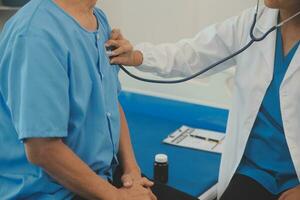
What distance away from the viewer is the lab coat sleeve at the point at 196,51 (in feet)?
5.38

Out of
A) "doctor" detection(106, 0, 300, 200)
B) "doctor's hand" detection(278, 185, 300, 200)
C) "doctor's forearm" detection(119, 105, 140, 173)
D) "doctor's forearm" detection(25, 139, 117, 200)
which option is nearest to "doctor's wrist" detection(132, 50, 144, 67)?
"doctor" detection(106, 0, 300, 200)

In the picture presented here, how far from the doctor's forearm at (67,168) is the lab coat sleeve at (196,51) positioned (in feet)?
2.02

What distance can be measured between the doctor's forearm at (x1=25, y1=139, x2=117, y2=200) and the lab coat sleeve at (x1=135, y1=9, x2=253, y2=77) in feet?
2.02

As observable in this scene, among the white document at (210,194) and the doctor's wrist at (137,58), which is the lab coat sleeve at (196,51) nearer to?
the doctor's wrist at (137,58)

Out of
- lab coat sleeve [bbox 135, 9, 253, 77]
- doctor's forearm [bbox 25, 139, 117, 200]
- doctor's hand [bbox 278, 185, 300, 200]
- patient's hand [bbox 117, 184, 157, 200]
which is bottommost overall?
doctor's hand [bbox 278, 185, 300, 200]

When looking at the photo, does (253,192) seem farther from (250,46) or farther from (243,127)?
(250,46)

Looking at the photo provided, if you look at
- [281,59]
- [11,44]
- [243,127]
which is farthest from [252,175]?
[11,44]

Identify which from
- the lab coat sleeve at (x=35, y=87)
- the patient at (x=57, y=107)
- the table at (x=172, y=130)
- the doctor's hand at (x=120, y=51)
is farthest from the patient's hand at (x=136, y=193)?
the table at (x=172, y=130)

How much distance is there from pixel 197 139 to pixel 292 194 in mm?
893

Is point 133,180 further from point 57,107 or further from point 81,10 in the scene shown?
point 81,10

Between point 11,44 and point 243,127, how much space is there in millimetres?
839

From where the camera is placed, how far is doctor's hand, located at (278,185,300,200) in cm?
142

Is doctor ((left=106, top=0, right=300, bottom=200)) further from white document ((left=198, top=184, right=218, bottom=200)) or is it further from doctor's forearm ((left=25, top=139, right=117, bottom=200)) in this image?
doctor's forearm ((left=25, top=139, right=117, bottom=200))

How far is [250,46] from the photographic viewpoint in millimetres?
1564
